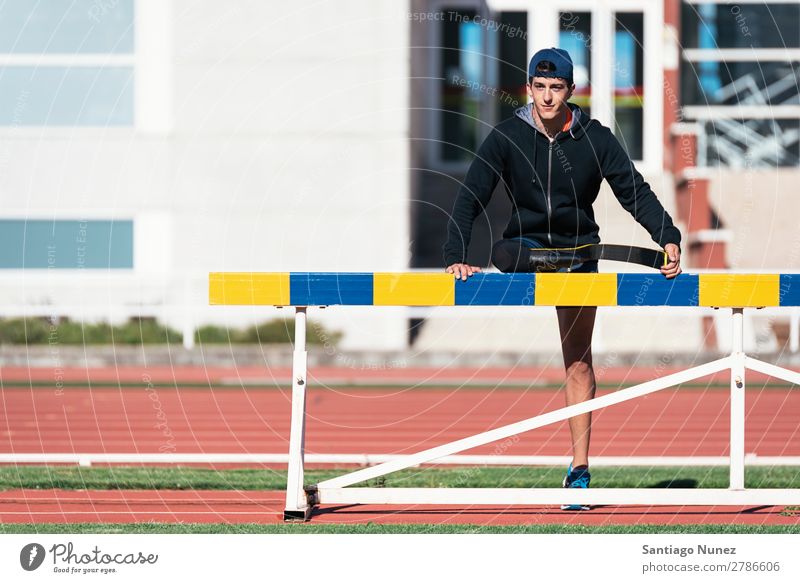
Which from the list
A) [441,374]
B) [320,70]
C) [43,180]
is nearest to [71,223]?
[43,180]

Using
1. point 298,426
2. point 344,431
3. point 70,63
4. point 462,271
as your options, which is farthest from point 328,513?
point 70,63

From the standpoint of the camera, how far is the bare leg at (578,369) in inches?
220

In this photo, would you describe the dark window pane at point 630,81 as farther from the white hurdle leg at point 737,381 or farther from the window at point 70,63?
the white hurdle leg at point 737,381

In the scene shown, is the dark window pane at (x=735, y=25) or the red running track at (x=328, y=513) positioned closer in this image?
the red running track at (x=328, y=513)

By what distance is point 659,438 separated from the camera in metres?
8.99

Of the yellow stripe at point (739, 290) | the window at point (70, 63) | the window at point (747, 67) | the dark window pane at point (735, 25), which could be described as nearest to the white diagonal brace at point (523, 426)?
the yellow stripe at point (739, 290)

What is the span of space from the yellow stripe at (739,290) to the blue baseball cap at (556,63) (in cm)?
102

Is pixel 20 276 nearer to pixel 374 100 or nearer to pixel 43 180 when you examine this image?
pixel 43 180

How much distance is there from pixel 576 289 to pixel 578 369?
0.80 m

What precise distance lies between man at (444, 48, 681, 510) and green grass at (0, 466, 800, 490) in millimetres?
1110

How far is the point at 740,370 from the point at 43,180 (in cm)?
1672

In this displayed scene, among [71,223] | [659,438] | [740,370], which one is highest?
[71,223]

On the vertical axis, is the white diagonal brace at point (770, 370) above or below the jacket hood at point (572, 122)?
below
